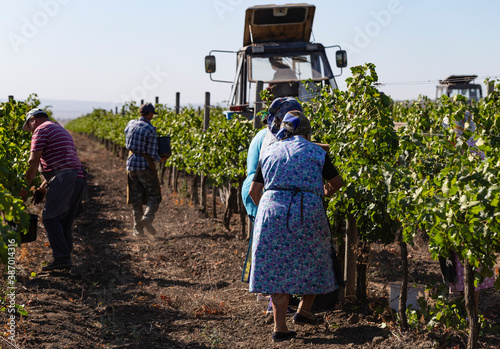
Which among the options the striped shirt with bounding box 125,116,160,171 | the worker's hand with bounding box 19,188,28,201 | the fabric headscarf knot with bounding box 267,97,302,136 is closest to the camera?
the fabric headscarf knot with bounding box 267,97,302,136

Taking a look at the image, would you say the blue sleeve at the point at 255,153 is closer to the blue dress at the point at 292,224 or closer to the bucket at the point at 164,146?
the blue dress at the point at 292,224

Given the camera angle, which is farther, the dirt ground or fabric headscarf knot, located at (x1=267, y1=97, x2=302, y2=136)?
fabric headscarf knot, located at (x1=267, y1=97, x2=302, y2=136)

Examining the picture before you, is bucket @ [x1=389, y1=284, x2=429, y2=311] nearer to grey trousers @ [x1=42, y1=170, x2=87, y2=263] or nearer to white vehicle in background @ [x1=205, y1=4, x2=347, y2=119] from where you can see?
grey trousers @ [x1=42, y1=170, x2=87, y2=263]

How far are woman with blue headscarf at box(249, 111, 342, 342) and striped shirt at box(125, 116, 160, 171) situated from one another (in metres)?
4.04

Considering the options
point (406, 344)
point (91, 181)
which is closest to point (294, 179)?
point (406, 344)

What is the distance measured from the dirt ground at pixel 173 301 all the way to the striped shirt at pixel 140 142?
42.6 inches

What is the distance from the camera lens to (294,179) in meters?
3.97

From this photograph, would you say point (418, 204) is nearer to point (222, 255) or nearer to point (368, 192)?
point (368, 192)

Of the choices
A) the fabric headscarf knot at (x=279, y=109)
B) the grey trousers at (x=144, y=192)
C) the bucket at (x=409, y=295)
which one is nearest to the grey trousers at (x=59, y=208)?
the grey trousers at (x=144, y=192)

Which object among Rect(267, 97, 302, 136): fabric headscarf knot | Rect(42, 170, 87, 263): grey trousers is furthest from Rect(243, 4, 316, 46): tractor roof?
Rect(267, 97, 302, 136): fabric headscarf knot

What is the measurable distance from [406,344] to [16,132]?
611 cm

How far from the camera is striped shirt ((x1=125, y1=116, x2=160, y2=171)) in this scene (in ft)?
25.6

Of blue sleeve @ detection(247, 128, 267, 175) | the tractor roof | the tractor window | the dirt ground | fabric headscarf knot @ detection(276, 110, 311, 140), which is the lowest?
the dirt ground

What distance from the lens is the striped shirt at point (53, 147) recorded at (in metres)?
5.88
